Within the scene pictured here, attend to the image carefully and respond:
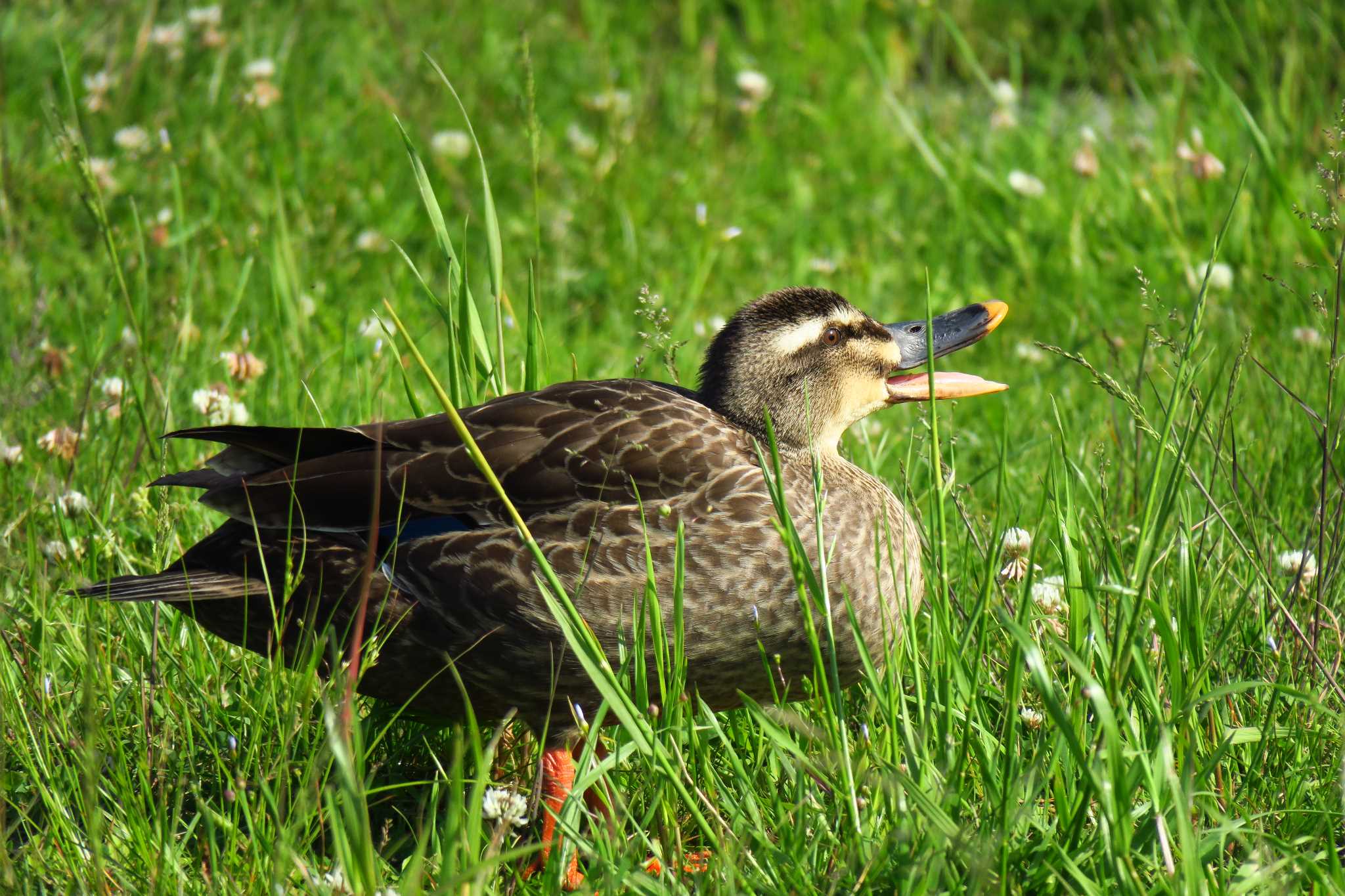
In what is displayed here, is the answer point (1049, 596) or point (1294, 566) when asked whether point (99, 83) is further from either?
point (1294, 566)

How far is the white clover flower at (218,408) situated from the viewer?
164 inches

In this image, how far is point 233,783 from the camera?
265cm

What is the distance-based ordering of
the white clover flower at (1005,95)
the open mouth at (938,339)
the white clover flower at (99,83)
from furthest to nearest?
the white clover flower at (1005,95) < the white clover flower at (99,83) < the open mouth at (938,339)

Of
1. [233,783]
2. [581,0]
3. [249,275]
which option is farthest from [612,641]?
[581,0]

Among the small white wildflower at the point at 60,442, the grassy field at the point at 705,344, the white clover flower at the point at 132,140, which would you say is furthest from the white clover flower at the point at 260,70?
the small white wildflower at the point at 60,442

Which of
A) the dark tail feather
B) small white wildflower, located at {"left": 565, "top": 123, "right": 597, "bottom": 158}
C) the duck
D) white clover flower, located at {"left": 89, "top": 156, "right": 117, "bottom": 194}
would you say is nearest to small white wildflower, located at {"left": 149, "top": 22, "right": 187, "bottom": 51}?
white clover flower, located at {"left": 89, "top": 156, "right": 117, "bottom": 194}

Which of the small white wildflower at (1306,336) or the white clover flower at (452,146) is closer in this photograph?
the small white wildflower at (1306,336)

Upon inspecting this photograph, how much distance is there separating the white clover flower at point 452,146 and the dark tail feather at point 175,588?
145 inches

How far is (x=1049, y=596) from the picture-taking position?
329 cm

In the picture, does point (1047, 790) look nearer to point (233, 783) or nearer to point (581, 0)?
point (233, 783)

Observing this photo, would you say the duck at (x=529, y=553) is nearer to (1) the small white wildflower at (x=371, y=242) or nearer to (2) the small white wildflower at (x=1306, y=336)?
→ (2) the small white wildflower at (x=1306, y=336)

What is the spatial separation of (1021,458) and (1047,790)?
1.99 metres

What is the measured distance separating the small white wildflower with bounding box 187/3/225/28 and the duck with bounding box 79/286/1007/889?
3.73 metres

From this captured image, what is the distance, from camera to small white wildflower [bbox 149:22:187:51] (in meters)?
6.33
